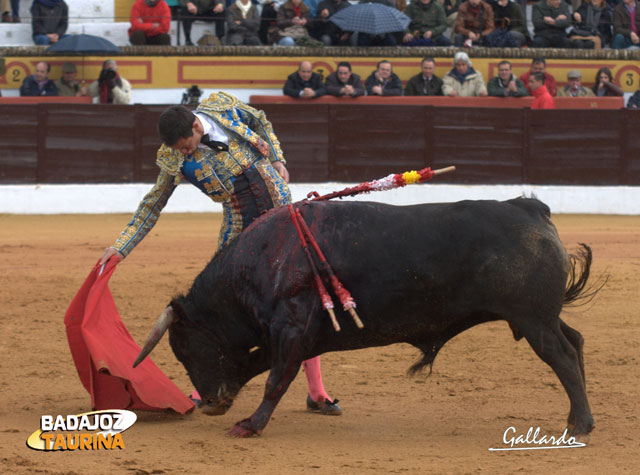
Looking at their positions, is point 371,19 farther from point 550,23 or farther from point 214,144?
point 214,144

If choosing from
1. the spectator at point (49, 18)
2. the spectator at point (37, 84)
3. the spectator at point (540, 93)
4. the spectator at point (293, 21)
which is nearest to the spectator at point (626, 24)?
the spectator at point (540, 93)

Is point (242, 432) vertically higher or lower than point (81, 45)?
lower

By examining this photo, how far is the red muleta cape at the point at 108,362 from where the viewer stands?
4.19 meters

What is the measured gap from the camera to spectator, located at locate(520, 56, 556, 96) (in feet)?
38.2

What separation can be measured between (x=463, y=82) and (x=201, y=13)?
3.08 m

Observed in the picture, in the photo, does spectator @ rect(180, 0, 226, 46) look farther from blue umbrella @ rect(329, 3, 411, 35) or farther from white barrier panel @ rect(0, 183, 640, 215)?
white barrier panel @ rect(0, 183, 640, 215)

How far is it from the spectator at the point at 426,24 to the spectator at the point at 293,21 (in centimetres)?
115

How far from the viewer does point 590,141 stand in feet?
38.2

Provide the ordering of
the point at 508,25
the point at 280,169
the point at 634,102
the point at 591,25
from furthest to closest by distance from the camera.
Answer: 1. the point at 591,25
2. the point at 508,25
3. the point at 634,102
4. the point at 280,169

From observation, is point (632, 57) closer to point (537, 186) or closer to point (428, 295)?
point (537, 186)

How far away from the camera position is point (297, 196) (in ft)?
36.7

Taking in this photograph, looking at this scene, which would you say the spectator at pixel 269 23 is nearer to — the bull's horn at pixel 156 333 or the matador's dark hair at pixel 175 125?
the matador's dark hair at pixel 175 125

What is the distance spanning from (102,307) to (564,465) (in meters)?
1.94

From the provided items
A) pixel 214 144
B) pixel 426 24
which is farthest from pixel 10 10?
pixel 214 144
